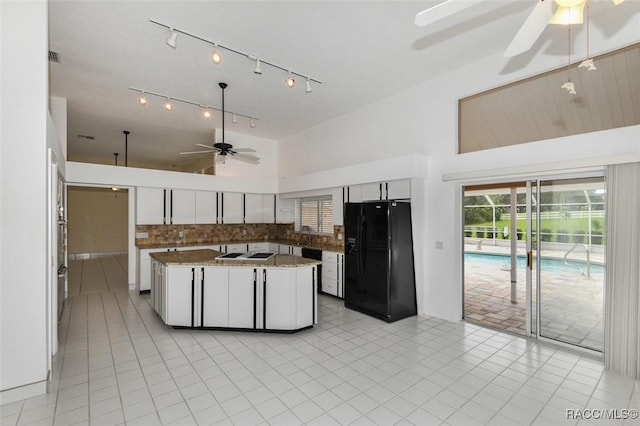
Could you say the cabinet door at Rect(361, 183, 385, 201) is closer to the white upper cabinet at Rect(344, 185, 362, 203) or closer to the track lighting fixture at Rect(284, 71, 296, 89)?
the white upper cabinet at Rect(344, 185, 362, 203)

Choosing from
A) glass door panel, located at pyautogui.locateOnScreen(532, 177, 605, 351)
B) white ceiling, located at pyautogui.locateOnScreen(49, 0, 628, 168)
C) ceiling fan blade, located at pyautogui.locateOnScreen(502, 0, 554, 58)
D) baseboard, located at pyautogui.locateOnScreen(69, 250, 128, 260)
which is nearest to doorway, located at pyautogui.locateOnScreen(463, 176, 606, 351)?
glass door panel, located at pyautogui.locateOnScreen(532, 177, 605, 351)

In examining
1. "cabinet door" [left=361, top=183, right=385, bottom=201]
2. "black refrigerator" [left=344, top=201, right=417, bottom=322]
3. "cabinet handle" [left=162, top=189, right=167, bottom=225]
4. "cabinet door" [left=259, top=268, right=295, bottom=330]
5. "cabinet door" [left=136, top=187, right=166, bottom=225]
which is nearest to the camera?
"cabinet door" [left=259, top=268, right=295, bottom=330]

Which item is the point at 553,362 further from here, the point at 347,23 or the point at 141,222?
the point at 141,222

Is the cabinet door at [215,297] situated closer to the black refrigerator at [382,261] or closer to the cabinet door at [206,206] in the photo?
the black refrigerator at [382,261]

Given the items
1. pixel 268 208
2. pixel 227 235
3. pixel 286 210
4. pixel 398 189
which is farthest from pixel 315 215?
pixel 398 189

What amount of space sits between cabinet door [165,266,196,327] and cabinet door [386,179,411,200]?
3.19 metres

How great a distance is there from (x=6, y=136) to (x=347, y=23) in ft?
10.7

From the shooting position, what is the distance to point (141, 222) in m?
6.11

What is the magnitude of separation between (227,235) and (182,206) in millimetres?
1475

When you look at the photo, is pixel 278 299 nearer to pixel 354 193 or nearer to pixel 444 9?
pixel 354 193

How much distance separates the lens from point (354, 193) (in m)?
5.43

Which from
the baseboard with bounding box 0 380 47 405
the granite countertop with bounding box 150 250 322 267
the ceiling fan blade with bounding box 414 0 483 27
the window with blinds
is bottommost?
the baseboard with bounding box 0 380 47 405

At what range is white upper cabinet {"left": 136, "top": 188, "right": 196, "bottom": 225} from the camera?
6.13 metres

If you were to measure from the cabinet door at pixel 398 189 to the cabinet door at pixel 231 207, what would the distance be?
3971 millimetres
